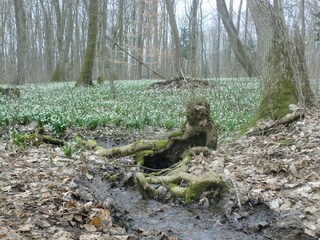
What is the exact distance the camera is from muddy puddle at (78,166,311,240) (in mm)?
3619

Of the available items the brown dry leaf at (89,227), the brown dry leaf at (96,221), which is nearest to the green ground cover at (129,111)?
the brown dry leaf at (96,221)

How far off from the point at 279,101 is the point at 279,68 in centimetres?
71

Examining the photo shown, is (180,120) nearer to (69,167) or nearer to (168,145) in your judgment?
(168,145)

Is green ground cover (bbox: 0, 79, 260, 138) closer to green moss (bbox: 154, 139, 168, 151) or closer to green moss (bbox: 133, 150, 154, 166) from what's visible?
green moss (bbox: 154, 139, 168, 151)

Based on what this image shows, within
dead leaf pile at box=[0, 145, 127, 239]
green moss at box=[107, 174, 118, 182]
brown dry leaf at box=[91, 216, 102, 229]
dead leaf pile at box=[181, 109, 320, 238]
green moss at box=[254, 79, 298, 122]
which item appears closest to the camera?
dead leaf pile at box=[0, 145, 127, 239]

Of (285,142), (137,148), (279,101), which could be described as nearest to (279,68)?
(279,101)

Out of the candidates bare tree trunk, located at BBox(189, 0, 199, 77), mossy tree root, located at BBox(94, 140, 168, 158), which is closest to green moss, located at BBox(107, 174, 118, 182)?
mossy tree root, located at BBox(94, 140, 168, 158)

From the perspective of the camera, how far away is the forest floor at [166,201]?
3.48 meters

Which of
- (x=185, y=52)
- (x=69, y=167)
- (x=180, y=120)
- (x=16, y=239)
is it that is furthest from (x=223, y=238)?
(x=185, y=52)

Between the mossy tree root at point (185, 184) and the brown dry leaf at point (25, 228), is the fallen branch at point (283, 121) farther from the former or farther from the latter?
the brown dry leaf at point (25, 228)

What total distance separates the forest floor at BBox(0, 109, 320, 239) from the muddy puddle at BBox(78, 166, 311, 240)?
1cm

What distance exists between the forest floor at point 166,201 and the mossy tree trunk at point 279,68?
1098mm

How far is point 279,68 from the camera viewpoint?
7297mm

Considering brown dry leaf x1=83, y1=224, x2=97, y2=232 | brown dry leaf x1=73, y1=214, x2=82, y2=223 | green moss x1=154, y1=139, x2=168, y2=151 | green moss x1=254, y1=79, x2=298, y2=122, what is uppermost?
green moss x1=254, y1=79, x2=298, y2=122
